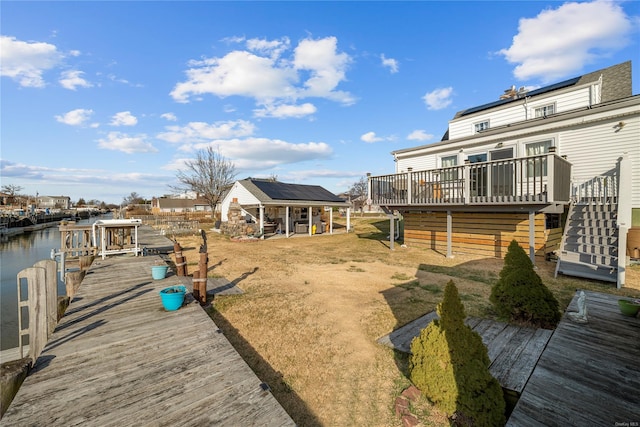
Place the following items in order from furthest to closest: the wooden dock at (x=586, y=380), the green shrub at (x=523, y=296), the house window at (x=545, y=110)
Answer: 1. the house window at (x=545, y=110)
2. the green shrub at (x=523, y=296)
3. the wooden dock at (x=586, y=380)

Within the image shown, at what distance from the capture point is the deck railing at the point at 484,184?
8.15 meters

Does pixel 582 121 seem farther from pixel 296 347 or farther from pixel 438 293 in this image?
pixel 296 347

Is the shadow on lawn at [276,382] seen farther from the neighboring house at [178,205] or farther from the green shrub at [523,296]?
the neighboring house at [178,205]

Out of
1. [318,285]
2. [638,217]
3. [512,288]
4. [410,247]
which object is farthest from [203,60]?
[638,217]

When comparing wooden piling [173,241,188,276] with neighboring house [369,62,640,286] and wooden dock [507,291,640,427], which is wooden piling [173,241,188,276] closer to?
wooden dock [507,291,640,427]

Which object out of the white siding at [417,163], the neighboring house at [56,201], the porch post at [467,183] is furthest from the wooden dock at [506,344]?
the neighboring house at [56,201]

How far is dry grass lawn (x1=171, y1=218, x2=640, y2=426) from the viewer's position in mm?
3037

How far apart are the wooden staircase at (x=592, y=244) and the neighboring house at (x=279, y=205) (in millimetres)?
13802

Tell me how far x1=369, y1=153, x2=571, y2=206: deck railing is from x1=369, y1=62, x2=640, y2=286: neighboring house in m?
0.03

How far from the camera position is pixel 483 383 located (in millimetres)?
2551

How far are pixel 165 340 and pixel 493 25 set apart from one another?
51.9 feet

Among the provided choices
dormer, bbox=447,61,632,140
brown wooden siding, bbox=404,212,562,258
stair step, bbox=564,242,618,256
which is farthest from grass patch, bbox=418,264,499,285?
dormer, bbox=447,61,632,140

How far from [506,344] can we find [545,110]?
48.6ft

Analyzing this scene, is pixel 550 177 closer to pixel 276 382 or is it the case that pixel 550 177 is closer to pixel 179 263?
pixel 276 382
